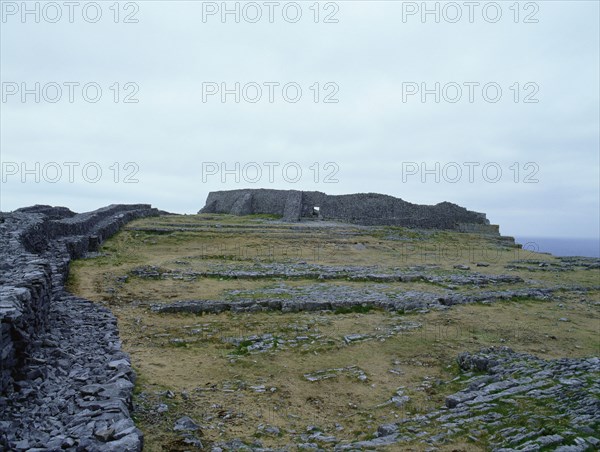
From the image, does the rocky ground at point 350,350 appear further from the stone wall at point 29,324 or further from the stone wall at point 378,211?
the stone wall at point 378,211

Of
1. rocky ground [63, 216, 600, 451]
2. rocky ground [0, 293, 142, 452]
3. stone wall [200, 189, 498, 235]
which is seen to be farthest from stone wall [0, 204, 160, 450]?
stone wall [200, 189, 498, 235]

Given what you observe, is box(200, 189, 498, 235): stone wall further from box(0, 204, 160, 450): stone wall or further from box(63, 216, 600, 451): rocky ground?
box(0, 204, 160, 450): stone wall

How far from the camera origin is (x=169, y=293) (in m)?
16.0

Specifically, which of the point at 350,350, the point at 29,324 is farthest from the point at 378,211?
the point at 29,324

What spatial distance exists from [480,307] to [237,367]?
1036 centimetres

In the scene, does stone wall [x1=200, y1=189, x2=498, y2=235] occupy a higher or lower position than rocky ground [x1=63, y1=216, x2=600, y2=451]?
higher

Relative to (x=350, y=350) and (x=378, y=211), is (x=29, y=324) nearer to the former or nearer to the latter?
(x=350, y=350)

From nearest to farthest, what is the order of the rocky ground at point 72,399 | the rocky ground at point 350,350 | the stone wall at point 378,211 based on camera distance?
the rocky ground at point 72,399 → the rocky ground at point 350,350 → the stone wall at point 378,211

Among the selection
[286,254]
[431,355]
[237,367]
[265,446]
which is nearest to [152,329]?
[237,367]

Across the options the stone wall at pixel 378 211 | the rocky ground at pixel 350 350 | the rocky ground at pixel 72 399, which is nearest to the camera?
the rocky ground at pixel 72 399

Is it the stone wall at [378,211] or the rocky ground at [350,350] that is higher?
the stone wall at [378,211]

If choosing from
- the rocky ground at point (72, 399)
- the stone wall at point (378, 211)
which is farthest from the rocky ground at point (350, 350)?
the stone wall at point (378, 211)

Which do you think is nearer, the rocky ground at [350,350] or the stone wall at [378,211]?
the rocky ground at [350,350]

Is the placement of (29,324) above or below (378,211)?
below
